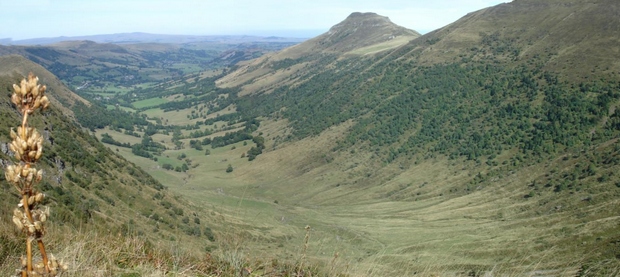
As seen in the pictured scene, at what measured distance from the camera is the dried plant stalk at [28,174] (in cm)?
243

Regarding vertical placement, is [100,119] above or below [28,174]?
below

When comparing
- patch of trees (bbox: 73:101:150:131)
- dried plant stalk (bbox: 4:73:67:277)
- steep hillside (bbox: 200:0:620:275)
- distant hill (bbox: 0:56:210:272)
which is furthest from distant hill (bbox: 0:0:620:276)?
dried plant stalk (bbox: 4:73:67:277)

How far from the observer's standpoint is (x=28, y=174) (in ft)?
8.05

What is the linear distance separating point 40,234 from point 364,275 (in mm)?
4143

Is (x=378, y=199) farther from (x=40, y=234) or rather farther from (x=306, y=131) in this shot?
(x=40, y=234)

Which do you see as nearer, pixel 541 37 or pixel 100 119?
pixel 541 37

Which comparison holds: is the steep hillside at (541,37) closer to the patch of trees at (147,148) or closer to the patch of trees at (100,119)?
the patch of trees at (147,148)

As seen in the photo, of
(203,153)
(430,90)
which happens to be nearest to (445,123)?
(430,90)

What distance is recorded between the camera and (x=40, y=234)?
8.45ft

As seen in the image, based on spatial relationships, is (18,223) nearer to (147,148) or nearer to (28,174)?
(28,174)

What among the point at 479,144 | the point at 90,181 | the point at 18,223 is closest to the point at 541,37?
the point at 479,144

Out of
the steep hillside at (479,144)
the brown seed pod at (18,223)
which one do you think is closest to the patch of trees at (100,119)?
the steep hillside at (479,144)

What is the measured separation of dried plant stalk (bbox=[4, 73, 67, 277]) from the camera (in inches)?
95.7

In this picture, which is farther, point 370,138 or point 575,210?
point 370,138
